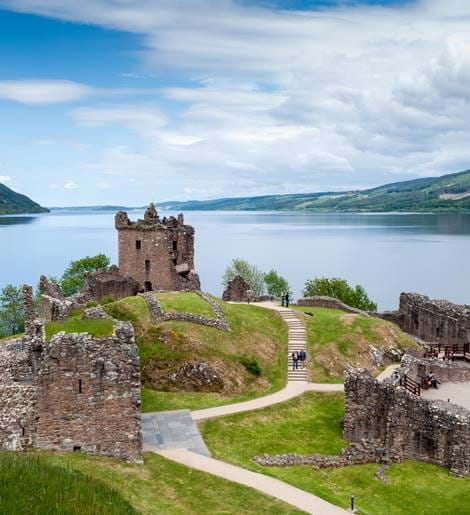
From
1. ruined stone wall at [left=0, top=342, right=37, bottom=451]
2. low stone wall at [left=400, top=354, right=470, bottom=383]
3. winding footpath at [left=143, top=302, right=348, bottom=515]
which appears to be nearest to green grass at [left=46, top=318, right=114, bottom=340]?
ruined stone wall at [left=0, top=342, right=37, bottom=451]

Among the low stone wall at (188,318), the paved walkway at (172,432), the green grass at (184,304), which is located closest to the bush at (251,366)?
the low stone wall at (188,318)

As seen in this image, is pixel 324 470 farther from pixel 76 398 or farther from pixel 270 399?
pixel 76 398

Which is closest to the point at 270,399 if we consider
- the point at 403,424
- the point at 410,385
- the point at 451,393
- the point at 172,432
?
the point at 172,432

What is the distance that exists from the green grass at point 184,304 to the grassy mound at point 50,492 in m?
23.7

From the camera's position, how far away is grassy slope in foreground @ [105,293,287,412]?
37562 mm

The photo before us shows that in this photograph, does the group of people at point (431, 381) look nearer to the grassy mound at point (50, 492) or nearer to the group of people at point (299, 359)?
the group of people at point (299, 359)

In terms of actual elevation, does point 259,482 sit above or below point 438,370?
below

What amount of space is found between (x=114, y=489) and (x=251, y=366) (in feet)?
65.0

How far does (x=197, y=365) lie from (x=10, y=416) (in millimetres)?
15941

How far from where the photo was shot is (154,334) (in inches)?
1645

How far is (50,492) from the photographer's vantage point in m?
17.9

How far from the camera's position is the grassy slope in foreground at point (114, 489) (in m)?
17.2

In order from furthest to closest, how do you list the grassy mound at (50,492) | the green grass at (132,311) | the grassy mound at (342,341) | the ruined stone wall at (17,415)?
the green grass at (132,311) → the grassy mound at (342,341) → the ruined stone wall at (17,415) → the grassy mound at (50,492)

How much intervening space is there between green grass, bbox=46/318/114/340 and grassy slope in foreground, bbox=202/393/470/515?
844cm
